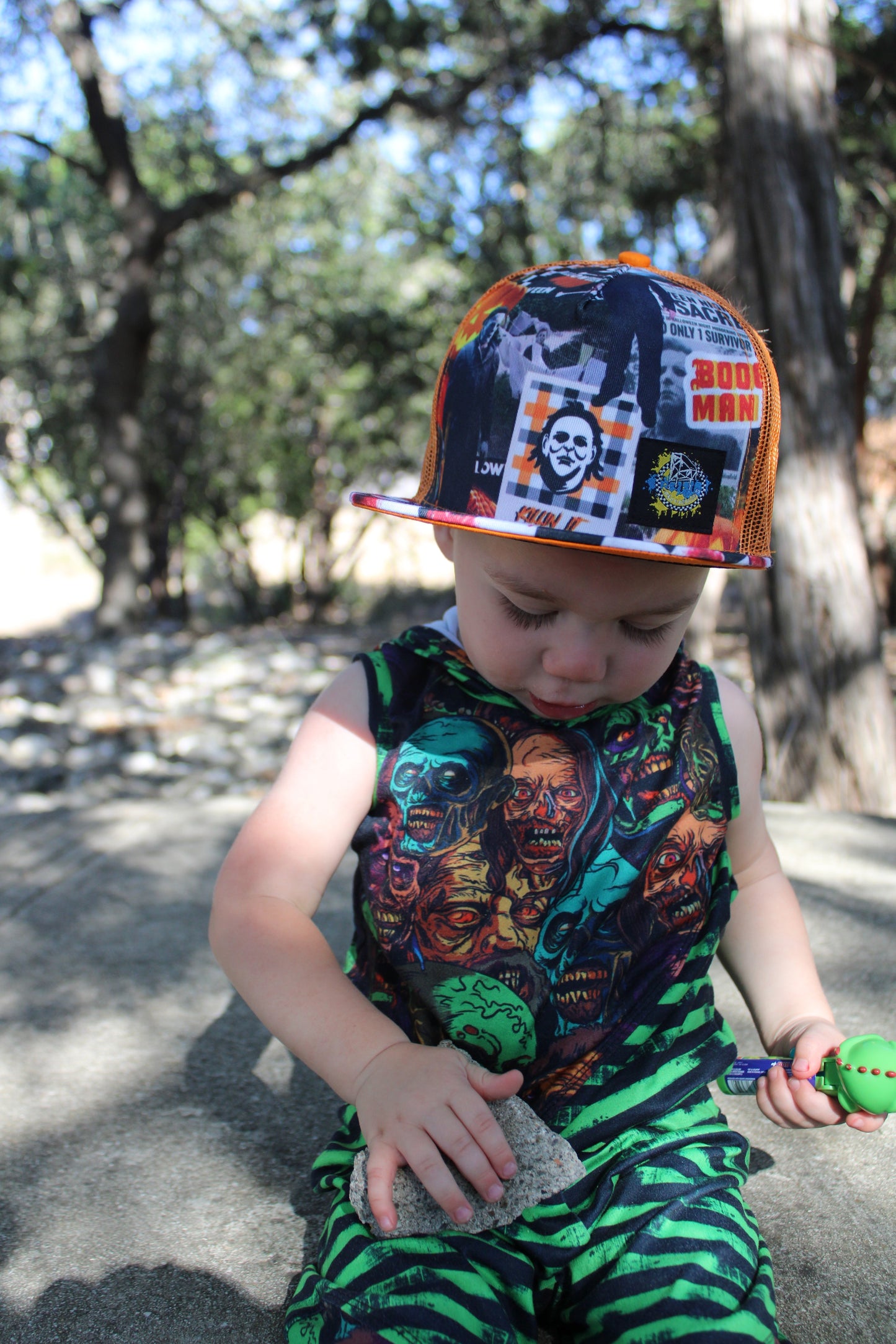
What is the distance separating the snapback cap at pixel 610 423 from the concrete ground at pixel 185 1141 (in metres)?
0.78

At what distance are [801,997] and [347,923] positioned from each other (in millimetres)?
1037

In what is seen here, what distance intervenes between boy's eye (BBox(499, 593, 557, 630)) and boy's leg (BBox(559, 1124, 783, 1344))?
555 mm

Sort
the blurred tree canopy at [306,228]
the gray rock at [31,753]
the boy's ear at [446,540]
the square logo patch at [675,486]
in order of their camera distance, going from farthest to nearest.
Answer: the blurred tree canopy at [306,228] → the gray rock at [31,753] → the boy's ear at [446,540] → the square logo patch at [675,486]

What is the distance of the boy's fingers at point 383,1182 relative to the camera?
924 millimetres

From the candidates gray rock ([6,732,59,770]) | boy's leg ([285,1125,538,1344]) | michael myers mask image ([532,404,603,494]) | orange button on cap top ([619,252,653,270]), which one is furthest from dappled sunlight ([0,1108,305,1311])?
gray rock ([6,732,59,770])

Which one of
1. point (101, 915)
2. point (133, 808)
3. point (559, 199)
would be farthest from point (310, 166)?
point (101, 915)

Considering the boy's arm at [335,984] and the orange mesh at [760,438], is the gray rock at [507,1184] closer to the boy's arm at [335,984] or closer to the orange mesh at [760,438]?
the boy's arm at [335,984]

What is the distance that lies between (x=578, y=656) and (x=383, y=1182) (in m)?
0.52

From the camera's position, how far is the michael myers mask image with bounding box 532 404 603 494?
1017mm

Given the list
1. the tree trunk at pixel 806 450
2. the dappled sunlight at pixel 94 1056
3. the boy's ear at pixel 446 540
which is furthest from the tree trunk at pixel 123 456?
the boy's ear at pixel 446 540

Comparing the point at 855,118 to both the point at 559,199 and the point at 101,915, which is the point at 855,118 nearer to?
the point at 559,199

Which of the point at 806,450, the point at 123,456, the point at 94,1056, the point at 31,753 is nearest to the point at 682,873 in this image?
the point at 94,1056

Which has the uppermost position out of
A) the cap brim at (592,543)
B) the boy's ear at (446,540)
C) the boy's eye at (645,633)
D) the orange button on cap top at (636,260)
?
the orange button on cap top at (636,260)

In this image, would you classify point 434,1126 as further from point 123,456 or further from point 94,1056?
point 123,456
